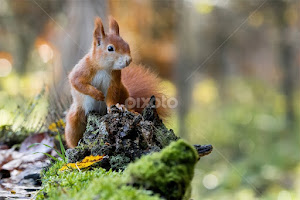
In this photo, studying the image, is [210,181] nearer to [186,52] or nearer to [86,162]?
[186,52]

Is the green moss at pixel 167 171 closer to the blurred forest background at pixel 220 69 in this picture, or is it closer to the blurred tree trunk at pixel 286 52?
the blurred forest background at pixel 220 69

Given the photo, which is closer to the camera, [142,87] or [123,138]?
[123,138]

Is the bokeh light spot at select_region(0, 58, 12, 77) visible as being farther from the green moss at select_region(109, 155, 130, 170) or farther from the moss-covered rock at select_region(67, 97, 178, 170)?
the green moss at select_region(109, 155, 130, 170)

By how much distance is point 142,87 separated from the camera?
1.81 metres

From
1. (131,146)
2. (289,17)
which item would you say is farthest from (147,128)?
(289,17)

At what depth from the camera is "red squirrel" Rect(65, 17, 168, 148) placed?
1569mm

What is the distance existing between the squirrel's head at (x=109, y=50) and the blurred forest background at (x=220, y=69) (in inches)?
95.9

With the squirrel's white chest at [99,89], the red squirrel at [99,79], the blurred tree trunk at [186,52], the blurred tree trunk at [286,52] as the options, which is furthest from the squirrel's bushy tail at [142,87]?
the blurred tree trunk at [286,52]

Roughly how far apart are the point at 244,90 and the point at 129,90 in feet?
13.3

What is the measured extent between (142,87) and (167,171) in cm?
96

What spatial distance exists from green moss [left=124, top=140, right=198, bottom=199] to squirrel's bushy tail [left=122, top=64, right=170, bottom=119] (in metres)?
0.85

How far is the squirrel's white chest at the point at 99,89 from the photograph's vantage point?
162cm

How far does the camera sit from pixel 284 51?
5.21 m

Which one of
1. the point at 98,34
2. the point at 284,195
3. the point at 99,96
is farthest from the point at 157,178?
the point at 284,195
